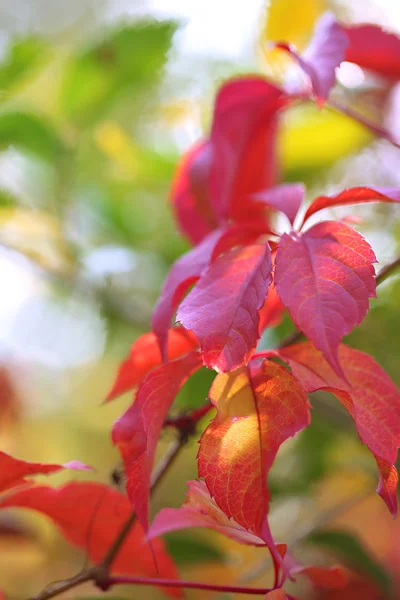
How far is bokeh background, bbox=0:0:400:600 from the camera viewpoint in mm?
627

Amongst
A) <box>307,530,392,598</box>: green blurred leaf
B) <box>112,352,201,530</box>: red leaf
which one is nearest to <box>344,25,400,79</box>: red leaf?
<box>112,352,201,530</box>: red leaf

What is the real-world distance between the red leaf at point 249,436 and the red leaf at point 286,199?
11 cm

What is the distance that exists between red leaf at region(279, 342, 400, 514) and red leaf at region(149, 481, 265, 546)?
6cm

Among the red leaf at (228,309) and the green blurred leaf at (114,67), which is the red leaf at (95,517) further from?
the green blurred leaf at (114,67)

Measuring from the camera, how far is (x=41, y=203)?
2.69 ft

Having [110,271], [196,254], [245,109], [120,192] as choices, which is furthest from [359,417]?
[120,192]

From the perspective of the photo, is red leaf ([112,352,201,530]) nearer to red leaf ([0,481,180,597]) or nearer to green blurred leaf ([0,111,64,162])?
red leaf ([0,481,180,597])

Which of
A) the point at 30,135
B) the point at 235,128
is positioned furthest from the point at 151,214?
the point at 235,128

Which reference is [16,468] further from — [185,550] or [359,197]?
[185,550]

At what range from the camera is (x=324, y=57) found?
1.16 feet

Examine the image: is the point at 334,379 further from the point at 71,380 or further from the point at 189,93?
the point at 71,380

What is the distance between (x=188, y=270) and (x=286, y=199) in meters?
0.08

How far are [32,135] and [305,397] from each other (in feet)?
1.66

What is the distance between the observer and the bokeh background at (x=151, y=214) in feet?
2.06
